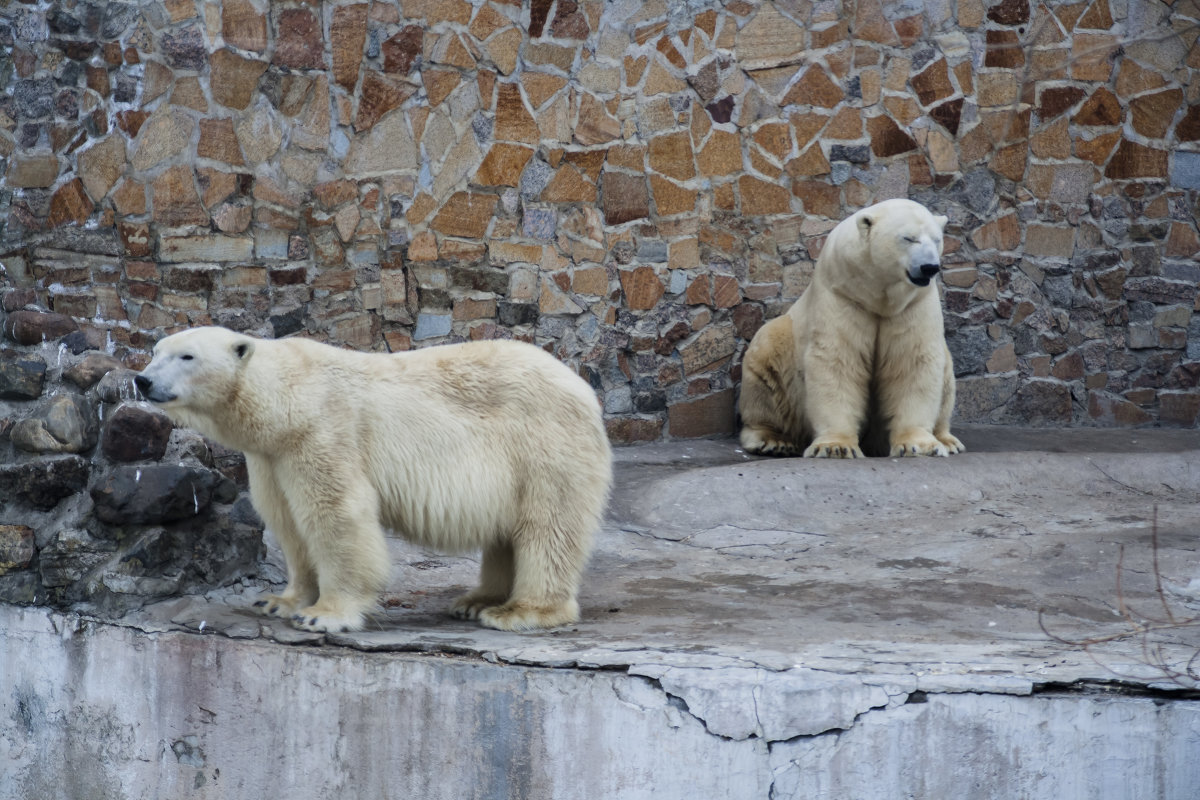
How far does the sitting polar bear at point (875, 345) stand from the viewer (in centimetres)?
567

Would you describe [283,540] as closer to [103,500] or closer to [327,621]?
[327,621]

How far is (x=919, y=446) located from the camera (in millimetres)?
5867

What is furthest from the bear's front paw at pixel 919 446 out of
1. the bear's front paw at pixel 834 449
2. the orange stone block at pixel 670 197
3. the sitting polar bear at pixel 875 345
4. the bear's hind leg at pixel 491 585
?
the bear's hind leg at pixel 491 585

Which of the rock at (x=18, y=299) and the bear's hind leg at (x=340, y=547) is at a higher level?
the rock at (x=18, y=299)

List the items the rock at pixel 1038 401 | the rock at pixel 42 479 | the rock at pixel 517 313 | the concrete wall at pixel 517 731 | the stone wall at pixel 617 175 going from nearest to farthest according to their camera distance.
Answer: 1. the concrete wall at pixel 517 731
2. the rock at pixel 42 479
3. the stone wall at pixel 617 175
4. the rock at pixel 517 313
5. the rock at pixel 1038 401

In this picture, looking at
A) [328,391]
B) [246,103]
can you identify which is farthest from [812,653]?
[246,103]

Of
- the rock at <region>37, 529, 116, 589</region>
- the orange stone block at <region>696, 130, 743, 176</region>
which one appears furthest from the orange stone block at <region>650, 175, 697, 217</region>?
the rock at <region>37, 529, 116, 589</region>

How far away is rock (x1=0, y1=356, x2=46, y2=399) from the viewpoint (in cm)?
433

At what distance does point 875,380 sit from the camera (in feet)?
20.0

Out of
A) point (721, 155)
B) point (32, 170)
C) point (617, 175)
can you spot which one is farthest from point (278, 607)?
point (721, 155)

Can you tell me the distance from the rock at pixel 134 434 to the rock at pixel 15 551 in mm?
372

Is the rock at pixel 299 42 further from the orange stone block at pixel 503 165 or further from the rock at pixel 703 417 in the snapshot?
the rock at pixel 703 417

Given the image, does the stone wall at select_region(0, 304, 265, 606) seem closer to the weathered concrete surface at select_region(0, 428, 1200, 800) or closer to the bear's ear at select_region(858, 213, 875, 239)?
the weathered concrete surface at select_region(0, 428, 1200, 800)

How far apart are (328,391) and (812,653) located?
1560 millimetres
